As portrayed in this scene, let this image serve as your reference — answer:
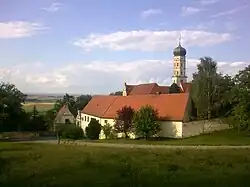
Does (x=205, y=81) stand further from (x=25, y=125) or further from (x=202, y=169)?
(x=202, y=169)

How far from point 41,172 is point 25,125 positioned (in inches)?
3140

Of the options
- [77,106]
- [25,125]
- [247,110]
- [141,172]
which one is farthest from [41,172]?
[77,106]

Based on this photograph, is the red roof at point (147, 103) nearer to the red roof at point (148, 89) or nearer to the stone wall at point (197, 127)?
the stone wall at point (197, 127)

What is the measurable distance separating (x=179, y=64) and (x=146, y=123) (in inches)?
3152

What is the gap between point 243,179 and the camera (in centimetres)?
1571

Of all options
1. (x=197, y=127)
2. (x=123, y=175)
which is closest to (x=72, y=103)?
(x=197, y=127)

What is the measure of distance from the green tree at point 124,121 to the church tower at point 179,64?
2909 inches

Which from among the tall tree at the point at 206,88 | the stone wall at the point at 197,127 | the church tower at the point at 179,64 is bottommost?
the stone wall at the point at 197,127

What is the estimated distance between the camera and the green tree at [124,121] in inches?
2651

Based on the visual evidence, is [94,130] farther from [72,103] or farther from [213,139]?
[72,103]

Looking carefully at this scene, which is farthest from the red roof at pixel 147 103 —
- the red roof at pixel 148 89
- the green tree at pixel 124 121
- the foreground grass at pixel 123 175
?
the foreground grass at pixel 123 175

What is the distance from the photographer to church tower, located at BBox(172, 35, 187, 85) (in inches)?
5522

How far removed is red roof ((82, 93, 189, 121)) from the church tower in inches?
1945

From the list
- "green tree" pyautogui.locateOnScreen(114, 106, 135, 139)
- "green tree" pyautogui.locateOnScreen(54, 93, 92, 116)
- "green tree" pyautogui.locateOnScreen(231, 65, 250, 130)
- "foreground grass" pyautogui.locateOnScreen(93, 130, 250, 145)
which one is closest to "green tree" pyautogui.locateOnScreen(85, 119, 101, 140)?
"green tree" pyautogui.locateOnScreen(114, 106, 135, 139)
